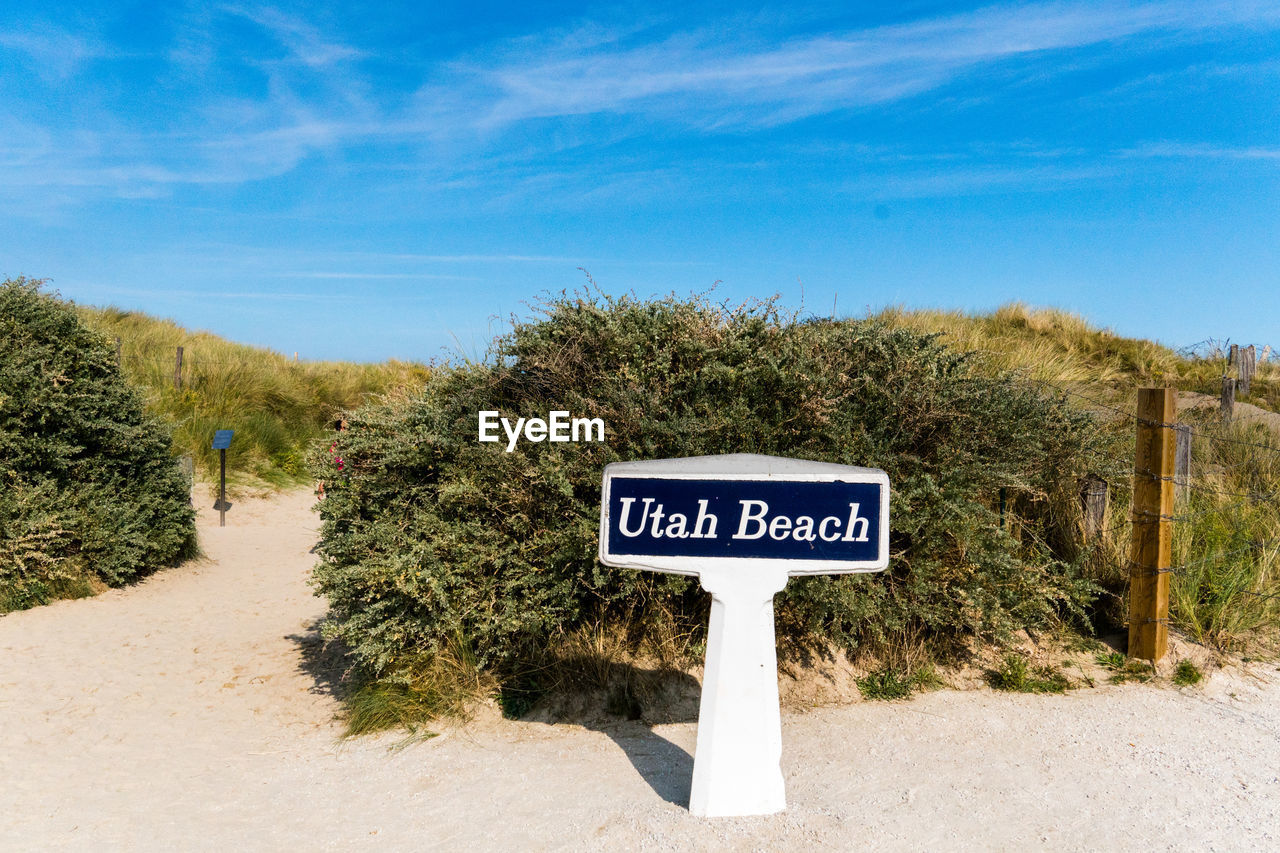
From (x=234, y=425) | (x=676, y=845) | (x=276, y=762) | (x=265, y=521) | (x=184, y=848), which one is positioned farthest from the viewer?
(x=234, y=425)

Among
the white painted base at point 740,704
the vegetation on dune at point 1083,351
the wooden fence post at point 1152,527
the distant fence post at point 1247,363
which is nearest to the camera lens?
the white painted base at point 740,704

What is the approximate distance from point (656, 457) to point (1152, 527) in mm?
3234

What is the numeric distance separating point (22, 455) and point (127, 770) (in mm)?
4910

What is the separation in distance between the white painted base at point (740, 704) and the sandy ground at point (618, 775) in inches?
Result: 4.4

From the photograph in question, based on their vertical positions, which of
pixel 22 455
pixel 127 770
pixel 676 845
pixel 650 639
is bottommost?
pixel 127 770

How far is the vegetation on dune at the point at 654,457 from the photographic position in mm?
5117

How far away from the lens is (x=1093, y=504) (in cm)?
619

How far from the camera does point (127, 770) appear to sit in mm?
5102

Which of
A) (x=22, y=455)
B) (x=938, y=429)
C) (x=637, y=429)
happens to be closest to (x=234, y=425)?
(x=22, y=455)

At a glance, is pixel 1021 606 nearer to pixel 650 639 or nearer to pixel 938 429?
pixel 938 429

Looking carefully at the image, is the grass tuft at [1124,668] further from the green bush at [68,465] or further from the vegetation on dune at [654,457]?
the green bush at [68,465]

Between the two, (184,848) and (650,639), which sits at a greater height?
(650,639)

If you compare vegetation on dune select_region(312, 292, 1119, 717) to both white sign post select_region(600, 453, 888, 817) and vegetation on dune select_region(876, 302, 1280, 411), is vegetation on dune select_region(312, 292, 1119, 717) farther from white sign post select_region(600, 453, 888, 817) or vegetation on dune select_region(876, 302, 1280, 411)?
vegetation on dune select_region(876, 302, 1280, 411)

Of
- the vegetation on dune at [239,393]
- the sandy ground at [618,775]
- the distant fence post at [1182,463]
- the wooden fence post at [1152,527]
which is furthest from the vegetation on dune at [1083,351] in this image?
the vegetation on dune at [239,393]
